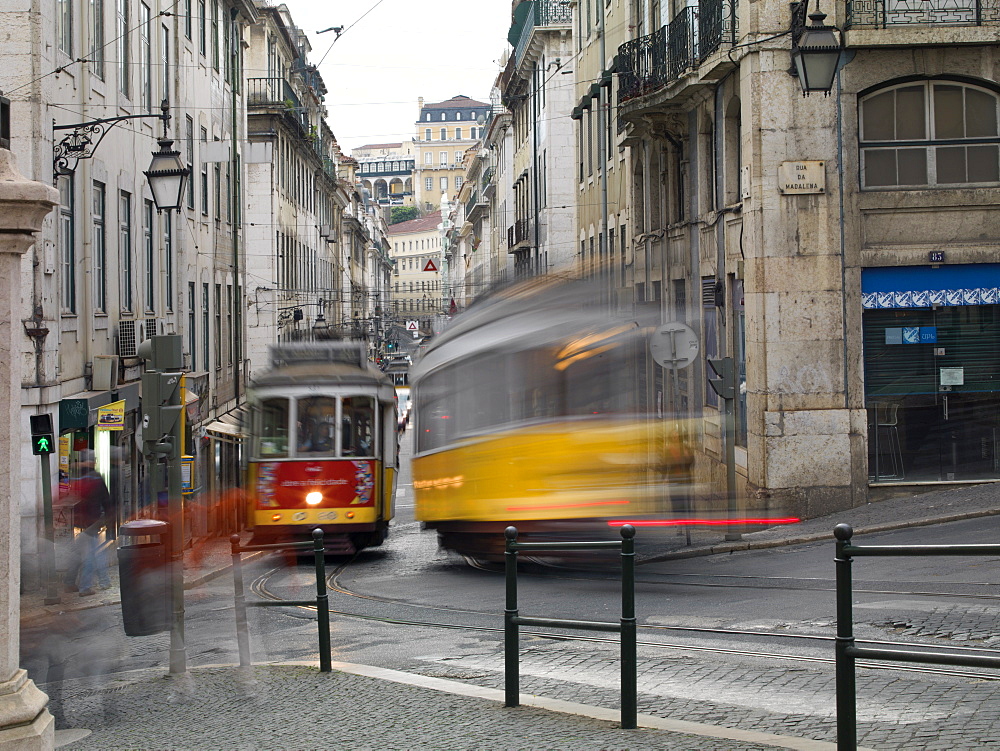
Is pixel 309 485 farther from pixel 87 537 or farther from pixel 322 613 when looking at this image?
pixel 322 613

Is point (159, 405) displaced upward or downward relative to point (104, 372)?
downward

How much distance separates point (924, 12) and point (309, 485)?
1203cm

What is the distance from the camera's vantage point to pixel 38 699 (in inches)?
214

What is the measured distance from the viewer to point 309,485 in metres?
18.3

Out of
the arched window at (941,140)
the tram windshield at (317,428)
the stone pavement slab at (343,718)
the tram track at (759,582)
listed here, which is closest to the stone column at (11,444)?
the stone pavement slab at (343,718)

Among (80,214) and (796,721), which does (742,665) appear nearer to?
(796,721)

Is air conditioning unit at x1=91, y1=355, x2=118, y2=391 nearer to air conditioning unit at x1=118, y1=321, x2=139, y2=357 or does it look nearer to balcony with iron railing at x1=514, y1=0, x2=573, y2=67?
air conditioning unit at x1=118, y1=321, x2=139, y2=357

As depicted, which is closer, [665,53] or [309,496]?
[309,496]

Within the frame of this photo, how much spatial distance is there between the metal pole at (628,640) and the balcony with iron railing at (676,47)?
1561cm

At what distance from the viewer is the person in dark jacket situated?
655 inches

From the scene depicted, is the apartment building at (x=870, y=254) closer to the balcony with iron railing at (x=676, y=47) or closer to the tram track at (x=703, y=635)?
the balcony with iron railing at (x=676, y=47)

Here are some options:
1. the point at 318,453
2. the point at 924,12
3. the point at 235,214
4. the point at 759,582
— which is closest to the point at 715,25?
the point at 924,12

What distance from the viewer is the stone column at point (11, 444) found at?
17.1ft

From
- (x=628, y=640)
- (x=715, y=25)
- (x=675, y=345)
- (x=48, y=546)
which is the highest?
(x=715, y=25)
